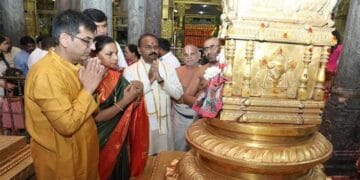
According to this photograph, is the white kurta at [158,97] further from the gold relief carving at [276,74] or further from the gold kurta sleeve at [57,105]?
the gold relief carving at [276,74]

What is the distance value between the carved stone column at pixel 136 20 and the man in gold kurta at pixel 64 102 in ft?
20.1

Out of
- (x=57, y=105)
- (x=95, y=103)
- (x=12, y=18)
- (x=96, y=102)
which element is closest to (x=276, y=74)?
(x=95, y=103)

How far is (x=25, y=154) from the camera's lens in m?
2.56

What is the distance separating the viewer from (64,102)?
5.55 feet

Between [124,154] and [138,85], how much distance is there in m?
0.56

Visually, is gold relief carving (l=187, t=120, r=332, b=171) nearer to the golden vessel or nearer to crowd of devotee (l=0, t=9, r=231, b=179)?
the golden vessel

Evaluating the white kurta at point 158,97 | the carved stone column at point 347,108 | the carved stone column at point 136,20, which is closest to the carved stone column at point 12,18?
the carved stone column at point 136,20

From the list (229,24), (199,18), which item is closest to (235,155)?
(229,24)

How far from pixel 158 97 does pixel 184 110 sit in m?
0.57

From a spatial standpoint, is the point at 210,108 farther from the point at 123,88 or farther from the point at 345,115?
the point at 345,115

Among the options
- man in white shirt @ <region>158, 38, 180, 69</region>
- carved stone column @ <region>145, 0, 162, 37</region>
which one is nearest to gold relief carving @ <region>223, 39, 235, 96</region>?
man in white shirt @ <region>158, 38, 180, 69</region>

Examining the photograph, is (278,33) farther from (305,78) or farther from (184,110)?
(184,110)

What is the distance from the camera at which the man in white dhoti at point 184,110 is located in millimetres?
3975

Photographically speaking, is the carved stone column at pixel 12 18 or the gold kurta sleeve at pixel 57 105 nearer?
the gold kurta sleeve at pixel 57 105
